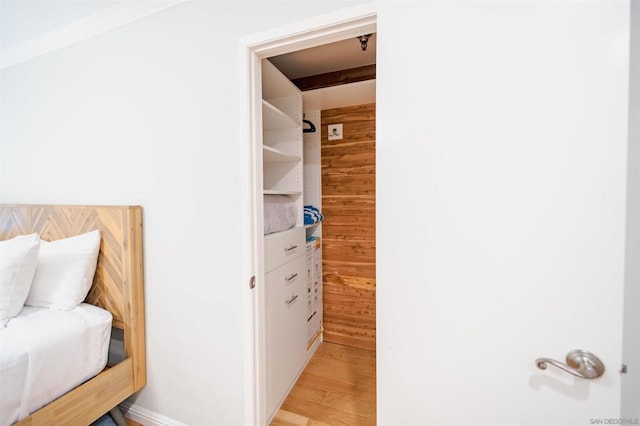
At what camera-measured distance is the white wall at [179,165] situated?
1.21 meters

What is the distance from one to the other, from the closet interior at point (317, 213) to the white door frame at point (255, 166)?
0.19m

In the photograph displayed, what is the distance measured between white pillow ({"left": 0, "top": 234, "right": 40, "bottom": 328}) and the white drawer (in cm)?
110

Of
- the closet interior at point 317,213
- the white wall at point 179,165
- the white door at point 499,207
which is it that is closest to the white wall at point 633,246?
the white door at point 499,207

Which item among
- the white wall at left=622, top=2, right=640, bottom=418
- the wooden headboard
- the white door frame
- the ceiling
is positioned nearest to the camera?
the white wall at left=622, top=2, right=640, bottom=418

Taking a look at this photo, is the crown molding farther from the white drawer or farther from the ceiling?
the white drawer

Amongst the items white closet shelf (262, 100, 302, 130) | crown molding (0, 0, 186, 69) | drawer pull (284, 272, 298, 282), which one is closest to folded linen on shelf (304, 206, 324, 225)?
drawer pull (284, 272, 298, 282)

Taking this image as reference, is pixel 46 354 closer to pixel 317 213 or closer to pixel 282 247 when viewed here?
pixel 282 247

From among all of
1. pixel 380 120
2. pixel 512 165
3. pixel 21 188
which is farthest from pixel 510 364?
pixel 21 188

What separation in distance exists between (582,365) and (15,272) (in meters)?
2.12

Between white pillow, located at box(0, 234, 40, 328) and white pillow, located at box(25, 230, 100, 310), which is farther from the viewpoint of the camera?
white pillow, located at box(25, 230, 100, 310)

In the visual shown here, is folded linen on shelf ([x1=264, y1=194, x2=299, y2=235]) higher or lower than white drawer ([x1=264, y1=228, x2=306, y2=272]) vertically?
higher

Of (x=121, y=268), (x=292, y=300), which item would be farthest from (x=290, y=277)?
(x=121, y=268)

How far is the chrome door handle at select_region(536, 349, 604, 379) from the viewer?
63 centimetres

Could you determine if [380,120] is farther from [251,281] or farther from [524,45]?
[251,281]
